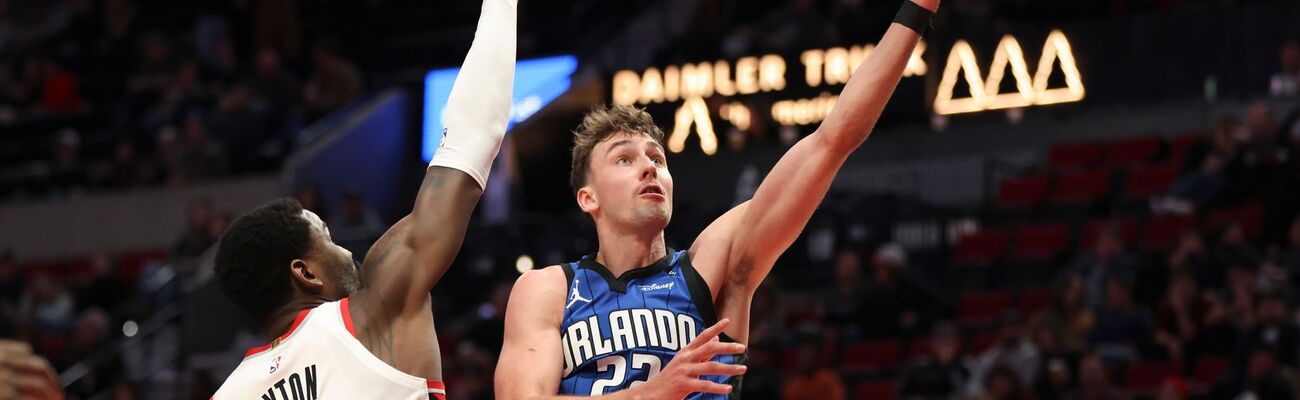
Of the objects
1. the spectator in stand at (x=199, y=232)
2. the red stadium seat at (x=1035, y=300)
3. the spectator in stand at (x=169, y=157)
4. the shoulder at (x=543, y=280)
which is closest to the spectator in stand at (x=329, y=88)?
the spectator in stand at (x=169, y=157)

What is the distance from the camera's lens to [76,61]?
2494cm

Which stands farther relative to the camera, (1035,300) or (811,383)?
(1035,300)

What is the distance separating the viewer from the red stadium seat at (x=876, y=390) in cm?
1377

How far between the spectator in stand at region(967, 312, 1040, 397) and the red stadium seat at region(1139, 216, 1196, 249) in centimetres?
217

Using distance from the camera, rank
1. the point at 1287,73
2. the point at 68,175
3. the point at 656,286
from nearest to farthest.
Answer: the point at 656,286 < the point at 1287,73 < the point at 68,175

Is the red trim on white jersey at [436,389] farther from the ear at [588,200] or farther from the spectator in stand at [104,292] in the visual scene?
the spectator in stand at [104,292]

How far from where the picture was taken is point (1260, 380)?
11602mm

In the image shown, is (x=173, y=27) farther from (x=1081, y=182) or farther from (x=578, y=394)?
(x=578, y=394)

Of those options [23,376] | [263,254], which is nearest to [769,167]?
[263,254]

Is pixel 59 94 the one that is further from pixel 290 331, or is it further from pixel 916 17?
pixel 916 17

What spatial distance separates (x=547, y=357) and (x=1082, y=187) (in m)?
12.4

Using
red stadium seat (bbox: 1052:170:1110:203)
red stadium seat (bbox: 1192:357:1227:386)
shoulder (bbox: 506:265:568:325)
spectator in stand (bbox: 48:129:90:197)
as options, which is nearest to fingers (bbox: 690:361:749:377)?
shoulder (bbox: 506:265:568:325)

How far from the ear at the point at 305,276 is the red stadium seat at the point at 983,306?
1096 centimetres

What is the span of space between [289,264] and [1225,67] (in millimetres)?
15258
